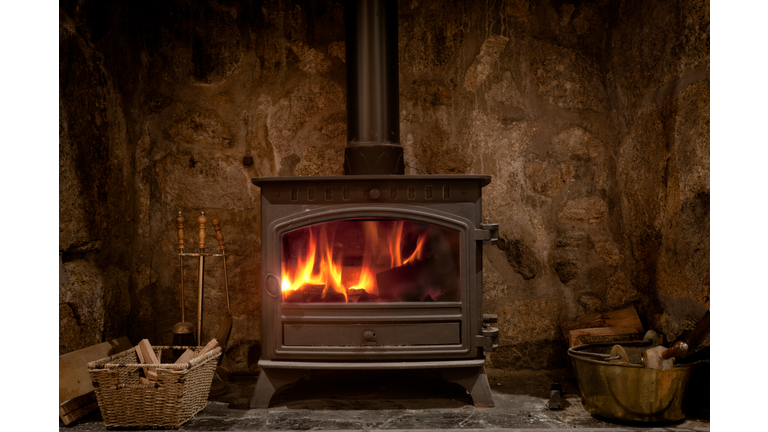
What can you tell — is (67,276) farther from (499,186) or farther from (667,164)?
(667,164)

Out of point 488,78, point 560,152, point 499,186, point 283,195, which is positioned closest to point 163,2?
point 283,195

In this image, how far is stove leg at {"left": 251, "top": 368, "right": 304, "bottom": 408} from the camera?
2.21m

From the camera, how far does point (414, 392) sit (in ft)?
7.88

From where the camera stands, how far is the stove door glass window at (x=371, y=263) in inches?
87.8

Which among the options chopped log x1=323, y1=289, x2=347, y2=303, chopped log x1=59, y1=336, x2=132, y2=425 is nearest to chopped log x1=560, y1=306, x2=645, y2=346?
chopped log x1=323, y1=289, x2=347, y2=303

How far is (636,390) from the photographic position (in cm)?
194

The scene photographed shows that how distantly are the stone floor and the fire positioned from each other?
0.43 metres

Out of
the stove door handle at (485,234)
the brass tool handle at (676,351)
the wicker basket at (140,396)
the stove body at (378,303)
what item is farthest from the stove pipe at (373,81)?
the brass tool handle at (676,351)

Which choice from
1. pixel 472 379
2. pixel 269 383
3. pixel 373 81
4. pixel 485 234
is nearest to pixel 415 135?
pixel 373 81

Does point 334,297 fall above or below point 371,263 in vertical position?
below

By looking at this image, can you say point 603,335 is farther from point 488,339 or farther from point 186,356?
point 186,356

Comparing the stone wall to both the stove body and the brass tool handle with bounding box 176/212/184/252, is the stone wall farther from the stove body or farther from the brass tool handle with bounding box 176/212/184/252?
the stove body

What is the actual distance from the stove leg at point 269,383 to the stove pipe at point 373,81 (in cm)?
83

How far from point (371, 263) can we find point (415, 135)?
2.50 feet
